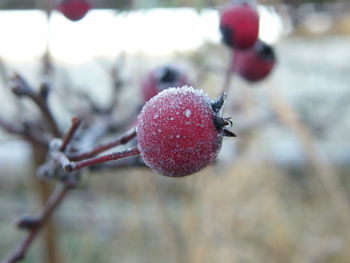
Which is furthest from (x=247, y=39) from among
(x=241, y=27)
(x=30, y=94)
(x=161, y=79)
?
(x=30, y=94)

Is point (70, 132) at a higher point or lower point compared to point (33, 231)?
higher

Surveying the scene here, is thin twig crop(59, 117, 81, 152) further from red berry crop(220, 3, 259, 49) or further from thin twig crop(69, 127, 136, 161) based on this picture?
red berry crop(220, 3, 259, 49)

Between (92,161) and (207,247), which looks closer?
(92,161)

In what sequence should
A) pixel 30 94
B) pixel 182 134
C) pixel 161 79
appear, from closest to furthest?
pixel 182 134 → pixel 30 94 → pixel 161 79

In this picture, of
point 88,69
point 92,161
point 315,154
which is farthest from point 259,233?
point 92,161

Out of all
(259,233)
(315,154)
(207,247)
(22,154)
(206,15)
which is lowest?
(22,154)

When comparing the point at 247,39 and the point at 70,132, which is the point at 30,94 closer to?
the point at 70,132

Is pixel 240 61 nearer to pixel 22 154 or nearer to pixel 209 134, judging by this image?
pixel 209 134
